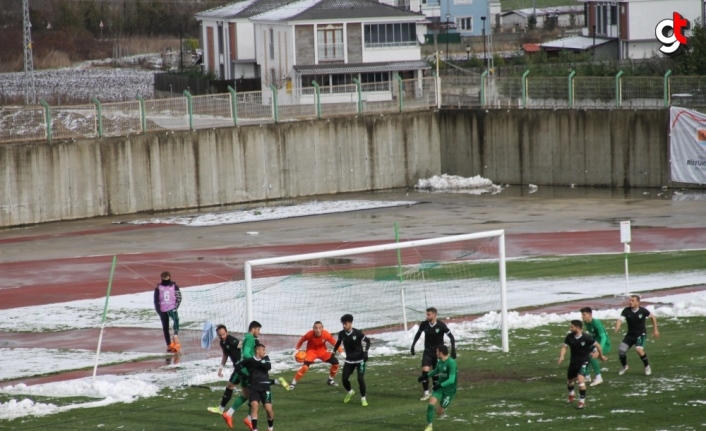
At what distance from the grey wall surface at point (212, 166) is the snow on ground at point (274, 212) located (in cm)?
206

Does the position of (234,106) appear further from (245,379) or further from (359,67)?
(245,379)

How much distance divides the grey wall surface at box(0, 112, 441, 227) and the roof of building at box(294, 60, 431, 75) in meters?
15.3

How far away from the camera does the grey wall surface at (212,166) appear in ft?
141

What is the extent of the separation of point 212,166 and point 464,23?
65597mm

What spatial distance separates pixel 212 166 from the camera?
154 ft

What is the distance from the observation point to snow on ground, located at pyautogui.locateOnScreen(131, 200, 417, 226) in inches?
1697

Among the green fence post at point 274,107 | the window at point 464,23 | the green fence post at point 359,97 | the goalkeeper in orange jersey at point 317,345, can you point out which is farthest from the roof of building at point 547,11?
the goalkeeper in orange jersey at point 317,345

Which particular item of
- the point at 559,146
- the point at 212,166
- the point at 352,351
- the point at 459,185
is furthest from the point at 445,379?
the point at 559,146

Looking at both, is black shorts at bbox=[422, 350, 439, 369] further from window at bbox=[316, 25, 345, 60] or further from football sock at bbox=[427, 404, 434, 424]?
window at bbox=[316, 25, 345, 60]

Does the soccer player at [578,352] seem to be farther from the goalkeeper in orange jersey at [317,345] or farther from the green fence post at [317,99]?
the green fence post at [317,99]

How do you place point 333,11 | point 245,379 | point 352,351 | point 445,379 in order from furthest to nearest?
point 333,11, point 352,351, point 245,379, point 445,379

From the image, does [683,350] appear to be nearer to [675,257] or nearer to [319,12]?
[675,257]

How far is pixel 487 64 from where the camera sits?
254 ft

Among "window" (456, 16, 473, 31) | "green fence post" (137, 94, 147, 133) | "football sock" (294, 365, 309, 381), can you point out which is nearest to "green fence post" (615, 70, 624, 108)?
"green fence post" (137, 94, 147, 133)
